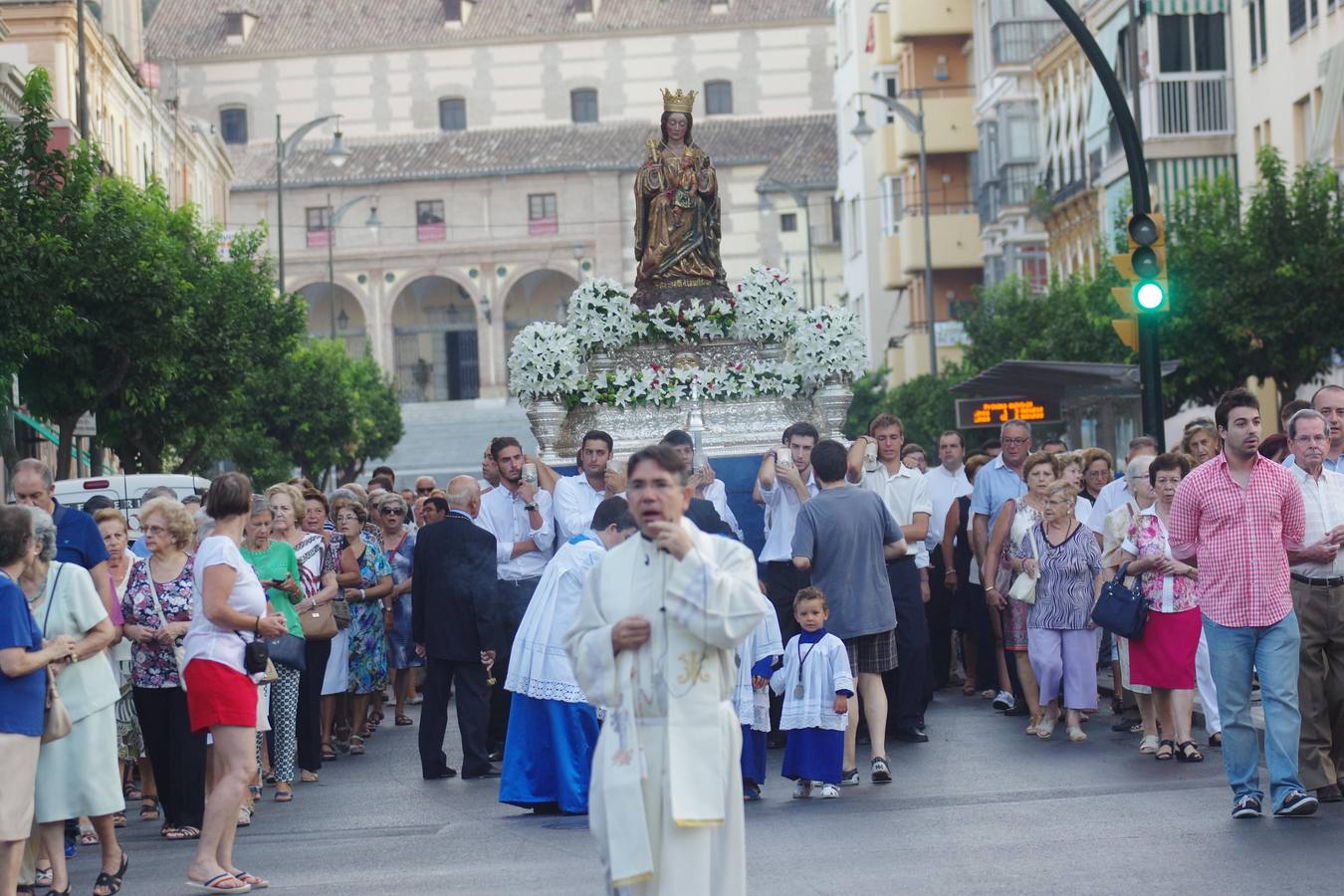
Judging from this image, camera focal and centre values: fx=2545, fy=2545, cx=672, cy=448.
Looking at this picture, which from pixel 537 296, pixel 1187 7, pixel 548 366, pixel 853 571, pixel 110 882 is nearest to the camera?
pixel 110 882

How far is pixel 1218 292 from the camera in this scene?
35.1 meters

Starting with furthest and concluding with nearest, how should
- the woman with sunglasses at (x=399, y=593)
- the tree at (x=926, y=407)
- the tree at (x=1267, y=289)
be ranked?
the tree at (x=926, y=407)
the tree at (x=1267, y=289)
the woman with sunglasses at (x=399, y=593)

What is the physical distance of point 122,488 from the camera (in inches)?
1000

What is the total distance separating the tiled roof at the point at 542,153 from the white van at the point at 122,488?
2781 inches

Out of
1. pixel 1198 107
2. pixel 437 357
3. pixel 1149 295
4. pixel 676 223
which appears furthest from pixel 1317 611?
pixel 437 357

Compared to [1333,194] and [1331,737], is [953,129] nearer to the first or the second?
[1333,194]

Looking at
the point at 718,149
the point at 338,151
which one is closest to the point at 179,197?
the point at 338,151

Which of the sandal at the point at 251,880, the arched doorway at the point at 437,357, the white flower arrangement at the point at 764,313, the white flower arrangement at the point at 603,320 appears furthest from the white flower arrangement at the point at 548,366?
the arched doorway at the point at 437,357

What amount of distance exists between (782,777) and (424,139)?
89193mm

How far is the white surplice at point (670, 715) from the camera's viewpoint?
781cm

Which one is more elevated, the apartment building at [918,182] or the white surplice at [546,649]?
the apartment building at [918,182]

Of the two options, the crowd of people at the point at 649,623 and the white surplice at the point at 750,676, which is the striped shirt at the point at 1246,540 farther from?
the white surplice at the point at 750,676

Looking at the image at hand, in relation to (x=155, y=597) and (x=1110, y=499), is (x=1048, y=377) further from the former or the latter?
(x=155, y=597)

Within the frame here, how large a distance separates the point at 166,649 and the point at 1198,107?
35.4 metres
